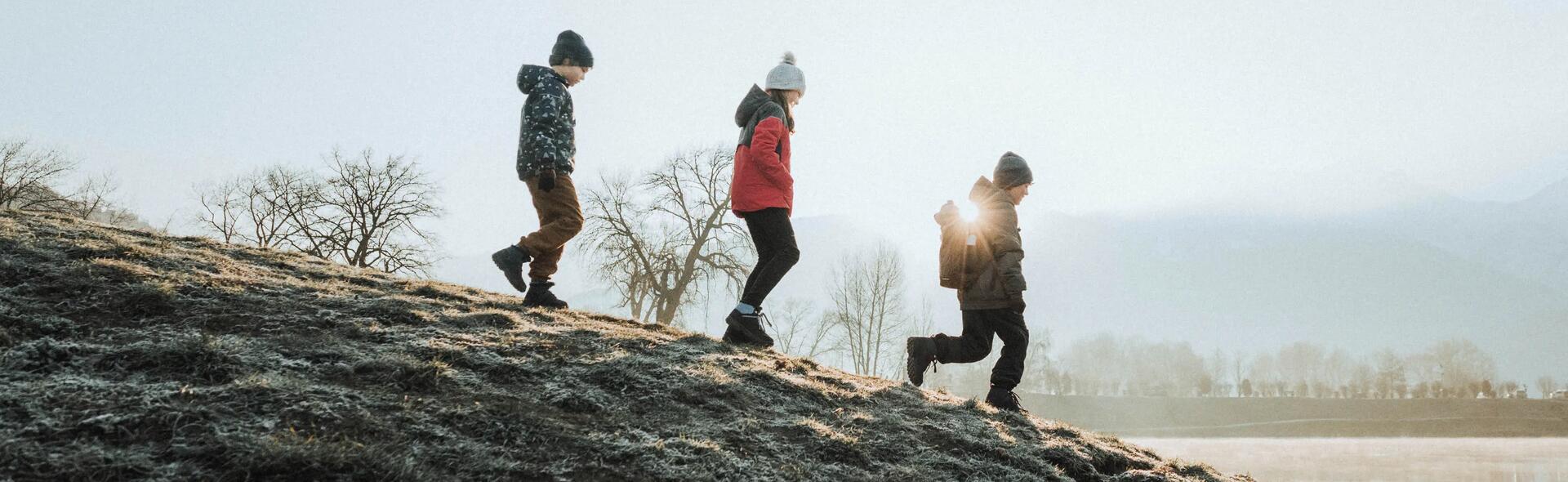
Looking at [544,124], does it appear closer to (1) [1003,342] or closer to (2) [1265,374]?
(1) [1003,342]

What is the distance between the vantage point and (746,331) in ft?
18.5

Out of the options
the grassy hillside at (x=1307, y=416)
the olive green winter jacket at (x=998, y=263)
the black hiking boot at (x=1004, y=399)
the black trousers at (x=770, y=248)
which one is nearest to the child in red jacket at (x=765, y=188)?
the black trousers at (x=770, y=248)

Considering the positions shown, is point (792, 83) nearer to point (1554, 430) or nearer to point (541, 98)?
point (541, 98)

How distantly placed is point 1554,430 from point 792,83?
53328mm

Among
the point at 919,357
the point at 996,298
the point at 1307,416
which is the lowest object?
the point at 919,357

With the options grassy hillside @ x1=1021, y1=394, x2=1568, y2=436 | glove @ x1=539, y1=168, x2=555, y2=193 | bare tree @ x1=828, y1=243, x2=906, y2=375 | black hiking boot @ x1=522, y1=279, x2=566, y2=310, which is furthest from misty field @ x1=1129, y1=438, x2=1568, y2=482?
grassy hillside @ x1=1021, y1=394, x2=1568, y2=436

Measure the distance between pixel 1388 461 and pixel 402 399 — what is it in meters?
14.0

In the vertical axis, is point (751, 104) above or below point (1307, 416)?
above

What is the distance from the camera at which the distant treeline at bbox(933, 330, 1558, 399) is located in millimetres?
77812

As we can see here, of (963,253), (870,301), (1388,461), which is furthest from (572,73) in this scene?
(870,301)

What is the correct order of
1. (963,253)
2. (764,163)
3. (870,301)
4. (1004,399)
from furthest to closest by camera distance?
1. (870,301)
2. (963,253)
3. (1004,399)
4. (764,163)

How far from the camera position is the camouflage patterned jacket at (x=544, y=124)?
550 centimetres

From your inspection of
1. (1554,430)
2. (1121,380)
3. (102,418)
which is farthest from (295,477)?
(1121,380)

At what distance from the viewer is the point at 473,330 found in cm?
421
